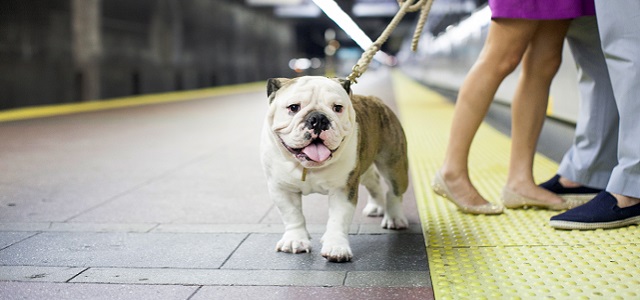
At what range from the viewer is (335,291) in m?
1.97

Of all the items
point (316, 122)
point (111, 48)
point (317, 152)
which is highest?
point (316, 122)

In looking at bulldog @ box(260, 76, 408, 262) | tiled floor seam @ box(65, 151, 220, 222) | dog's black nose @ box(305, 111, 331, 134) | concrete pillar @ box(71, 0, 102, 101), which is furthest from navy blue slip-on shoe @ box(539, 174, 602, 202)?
concrete pillar @ box(71, 0, 102, 101)

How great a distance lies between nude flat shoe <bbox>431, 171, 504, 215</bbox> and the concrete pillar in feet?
35.8

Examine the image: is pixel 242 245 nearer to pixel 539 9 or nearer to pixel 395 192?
pixel 395 192

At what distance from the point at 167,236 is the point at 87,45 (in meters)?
11.5

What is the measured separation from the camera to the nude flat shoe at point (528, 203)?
122 inches

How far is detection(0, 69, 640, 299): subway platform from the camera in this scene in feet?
6.58

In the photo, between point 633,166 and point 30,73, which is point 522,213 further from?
point 30,73

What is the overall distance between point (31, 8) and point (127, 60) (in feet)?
13.9

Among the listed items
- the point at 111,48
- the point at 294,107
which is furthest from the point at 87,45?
the point at 294,107

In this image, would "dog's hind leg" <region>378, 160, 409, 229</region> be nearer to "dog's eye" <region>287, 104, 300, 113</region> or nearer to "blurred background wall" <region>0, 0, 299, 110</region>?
"dog's eye" <region>287, 104, 300, 113</region>

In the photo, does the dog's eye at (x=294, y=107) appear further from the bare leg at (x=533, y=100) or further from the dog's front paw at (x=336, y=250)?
the bare leg at (x=533, y=100)

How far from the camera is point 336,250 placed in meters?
2.27

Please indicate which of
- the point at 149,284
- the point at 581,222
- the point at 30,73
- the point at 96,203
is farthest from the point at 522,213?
the point at 30,73
